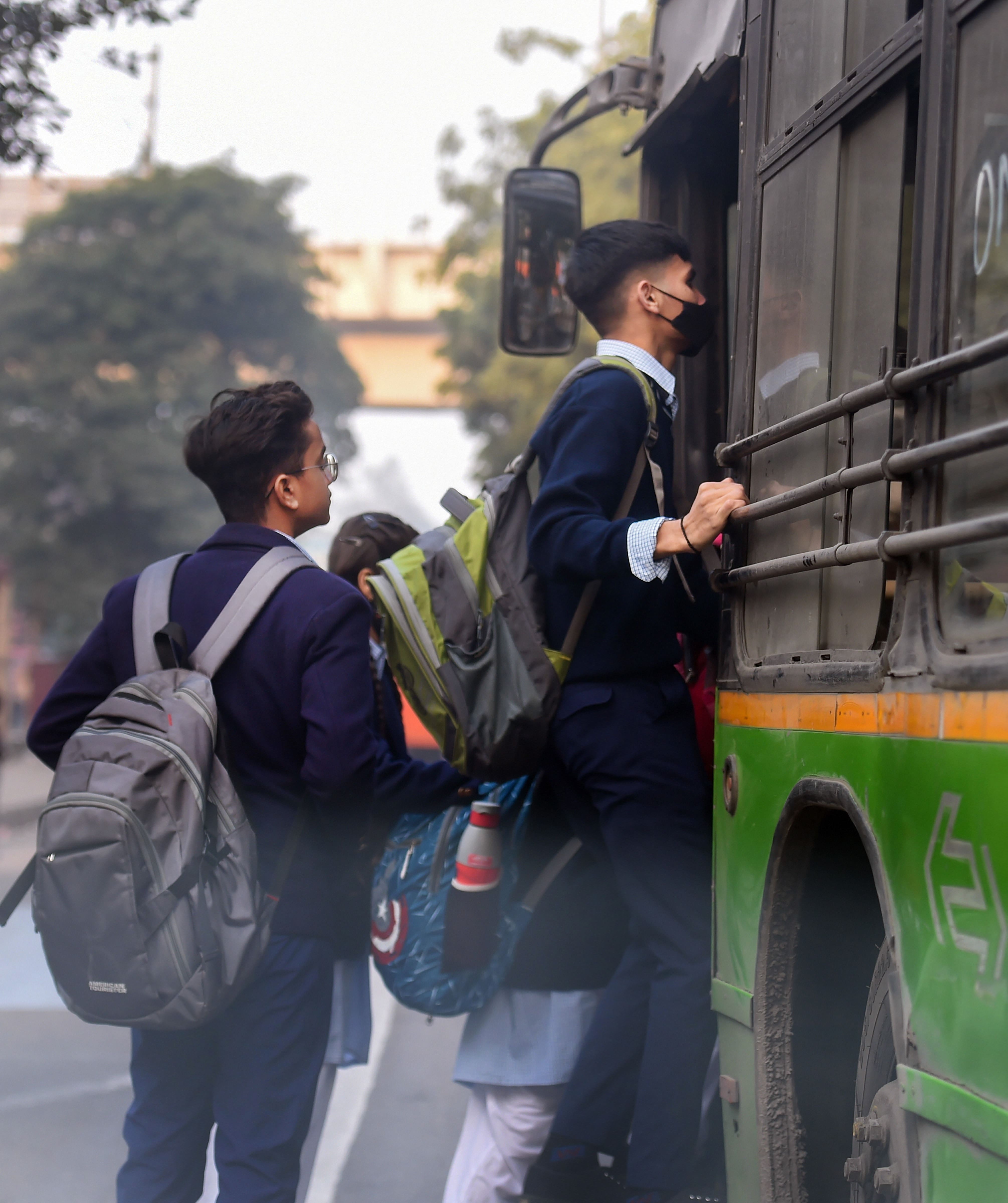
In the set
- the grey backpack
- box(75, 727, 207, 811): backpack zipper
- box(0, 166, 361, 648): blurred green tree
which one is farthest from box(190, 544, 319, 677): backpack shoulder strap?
box(0, 166, 361, 648): blurred green tree

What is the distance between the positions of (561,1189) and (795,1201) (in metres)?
0.72

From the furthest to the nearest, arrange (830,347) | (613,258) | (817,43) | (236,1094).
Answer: (613,258)
(236,1094)
(817,43)
(830,347)

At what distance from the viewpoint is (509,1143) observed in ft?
10.9

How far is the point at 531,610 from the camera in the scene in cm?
305

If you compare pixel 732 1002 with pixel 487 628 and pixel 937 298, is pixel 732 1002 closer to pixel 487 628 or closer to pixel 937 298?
pixel 487 628

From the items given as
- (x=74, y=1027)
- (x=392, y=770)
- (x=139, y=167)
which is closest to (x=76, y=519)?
(x=139, y=167)

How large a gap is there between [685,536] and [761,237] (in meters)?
0.56

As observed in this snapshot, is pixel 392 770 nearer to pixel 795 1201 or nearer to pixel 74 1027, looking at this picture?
pixel 795 1201

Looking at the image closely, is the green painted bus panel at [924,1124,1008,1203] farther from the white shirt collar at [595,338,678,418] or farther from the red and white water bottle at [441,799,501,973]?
the white shirt collar at [595,338,678,418]

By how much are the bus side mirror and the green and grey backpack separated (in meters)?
1.21

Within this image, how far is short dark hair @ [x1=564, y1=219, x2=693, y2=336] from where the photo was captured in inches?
124

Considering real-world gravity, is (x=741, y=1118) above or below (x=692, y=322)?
below

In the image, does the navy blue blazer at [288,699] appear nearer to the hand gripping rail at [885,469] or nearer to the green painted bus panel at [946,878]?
the hand gripping rail at [885,469]

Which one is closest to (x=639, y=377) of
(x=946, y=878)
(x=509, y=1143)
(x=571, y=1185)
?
(x=946, y=878)
